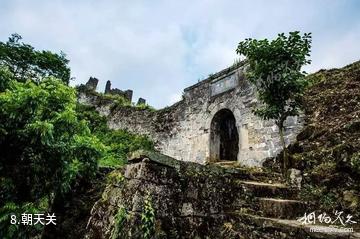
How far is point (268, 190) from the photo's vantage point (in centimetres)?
405

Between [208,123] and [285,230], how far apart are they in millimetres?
5747

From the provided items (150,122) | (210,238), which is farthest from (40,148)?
(150,122)

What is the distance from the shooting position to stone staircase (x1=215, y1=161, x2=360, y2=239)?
114 inches

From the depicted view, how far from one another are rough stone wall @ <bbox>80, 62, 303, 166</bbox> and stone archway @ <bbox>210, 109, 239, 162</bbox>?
0.46ft

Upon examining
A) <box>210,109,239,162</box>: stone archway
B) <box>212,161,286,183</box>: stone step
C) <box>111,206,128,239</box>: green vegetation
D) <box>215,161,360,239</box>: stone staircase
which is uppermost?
<box>210,109,239,162</box>: stone archway

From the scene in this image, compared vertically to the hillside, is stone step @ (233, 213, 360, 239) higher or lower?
lower

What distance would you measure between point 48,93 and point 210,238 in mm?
2698

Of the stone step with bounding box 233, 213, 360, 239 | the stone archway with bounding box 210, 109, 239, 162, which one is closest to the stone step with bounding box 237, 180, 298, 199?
the stone step with bounding box 233, 213, 360, 239

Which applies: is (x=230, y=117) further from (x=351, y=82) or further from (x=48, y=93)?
(x=48, y=93)

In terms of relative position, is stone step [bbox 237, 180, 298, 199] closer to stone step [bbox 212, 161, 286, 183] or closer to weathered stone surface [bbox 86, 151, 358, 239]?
weathered stone surface [bbox 86, 151, 358, 239]

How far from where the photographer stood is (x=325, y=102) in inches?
230

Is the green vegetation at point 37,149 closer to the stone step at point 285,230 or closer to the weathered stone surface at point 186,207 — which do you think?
the weathered stone surface at point 186,207

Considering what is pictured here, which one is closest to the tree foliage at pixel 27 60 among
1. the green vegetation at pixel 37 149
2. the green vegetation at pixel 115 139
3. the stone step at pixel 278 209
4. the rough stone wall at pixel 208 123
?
the green vegetation at pixel 115 139

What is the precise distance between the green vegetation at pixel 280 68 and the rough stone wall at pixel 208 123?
0.98 meters
